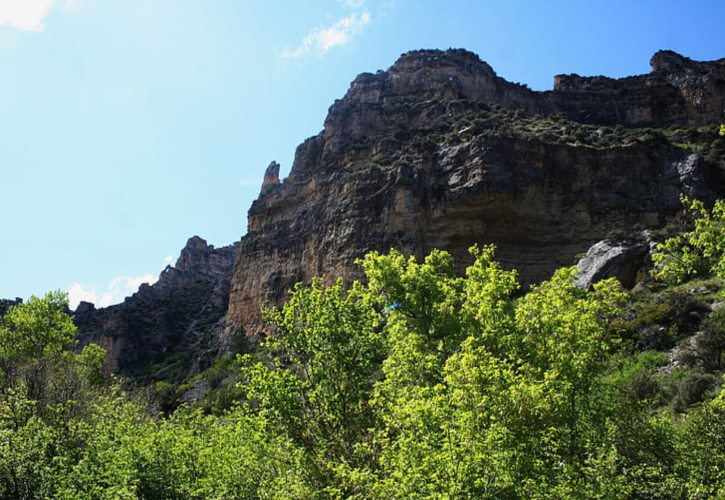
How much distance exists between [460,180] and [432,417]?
41.7 metres

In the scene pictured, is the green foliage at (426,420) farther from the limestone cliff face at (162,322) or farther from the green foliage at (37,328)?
the limestone cliff face at (162,322)

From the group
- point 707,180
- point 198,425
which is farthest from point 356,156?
point 198,425

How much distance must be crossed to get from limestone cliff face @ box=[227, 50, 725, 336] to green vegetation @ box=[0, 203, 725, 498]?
2935 centimetres

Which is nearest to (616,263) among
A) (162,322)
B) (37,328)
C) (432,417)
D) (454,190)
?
(454,190)

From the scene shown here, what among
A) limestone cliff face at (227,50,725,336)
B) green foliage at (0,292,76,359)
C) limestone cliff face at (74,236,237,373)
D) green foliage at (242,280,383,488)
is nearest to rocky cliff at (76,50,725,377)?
limestone cliff face at (227,50,725,336)

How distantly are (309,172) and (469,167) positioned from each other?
2369cm

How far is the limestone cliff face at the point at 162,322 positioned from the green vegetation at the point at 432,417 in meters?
54.3

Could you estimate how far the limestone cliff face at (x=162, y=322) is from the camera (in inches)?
3226

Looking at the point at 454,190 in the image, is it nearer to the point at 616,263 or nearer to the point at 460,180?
the point at 460,180

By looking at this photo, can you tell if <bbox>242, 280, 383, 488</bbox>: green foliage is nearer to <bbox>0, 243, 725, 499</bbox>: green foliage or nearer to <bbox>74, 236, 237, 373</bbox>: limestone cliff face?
<bbox>0, 243, 725, 499</bbox>: green foliage

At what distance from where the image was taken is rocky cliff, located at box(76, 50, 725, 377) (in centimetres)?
A: 5012

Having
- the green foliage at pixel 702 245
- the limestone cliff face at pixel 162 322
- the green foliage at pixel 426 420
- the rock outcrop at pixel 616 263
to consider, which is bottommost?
the green foliage at pixel 426 420

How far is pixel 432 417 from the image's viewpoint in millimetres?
11633

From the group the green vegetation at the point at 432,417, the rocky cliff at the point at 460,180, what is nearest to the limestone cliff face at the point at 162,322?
the rocky cliff at the point at 460,180
